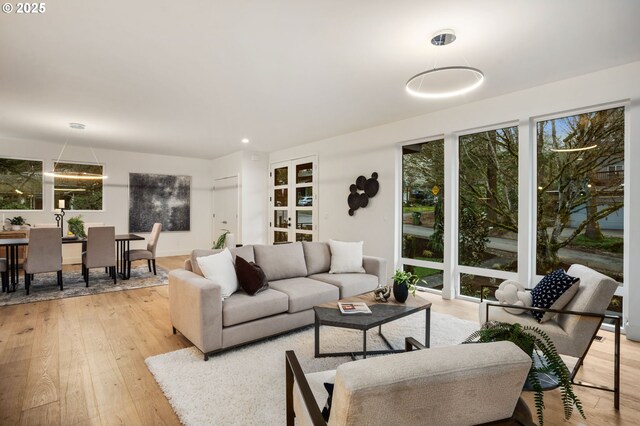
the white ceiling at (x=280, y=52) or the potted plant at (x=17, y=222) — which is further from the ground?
the white ceiling at (x=280, y=52)

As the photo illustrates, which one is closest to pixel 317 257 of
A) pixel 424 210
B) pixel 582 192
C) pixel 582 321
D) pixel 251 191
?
pixel 424 210

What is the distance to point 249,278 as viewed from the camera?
118 inches

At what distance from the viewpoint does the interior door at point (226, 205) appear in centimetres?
788

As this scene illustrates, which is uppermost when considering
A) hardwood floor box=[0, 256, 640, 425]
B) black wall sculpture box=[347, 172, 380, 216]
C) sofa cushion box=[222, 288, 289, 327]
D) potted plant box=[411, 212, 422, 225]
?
black wall sculpture box=[347, 172, 380, 216]

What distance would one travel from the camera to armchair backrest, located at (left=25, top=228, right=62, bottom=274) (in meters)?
4.51

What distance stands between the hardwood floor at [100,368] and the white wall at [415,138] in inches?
53.4

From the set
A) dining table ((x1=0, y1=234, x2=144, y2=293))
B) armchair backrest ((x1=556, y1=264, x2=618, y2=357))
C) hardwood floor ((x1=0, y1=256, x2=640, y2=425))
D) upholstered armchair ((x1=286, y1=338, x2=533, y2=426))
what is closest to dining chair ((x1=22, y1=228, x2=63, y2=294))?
dining table ((x1=0, y1=234, x2=144, y2=293))

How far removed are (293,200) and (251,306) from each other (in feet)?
14.8

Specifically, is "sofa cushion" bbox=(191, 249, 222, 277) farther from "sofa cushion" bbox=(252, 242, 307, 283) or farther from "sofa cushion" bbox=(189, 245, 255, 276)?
"sofa cushion" bbox=(252, 242, 307, 283)

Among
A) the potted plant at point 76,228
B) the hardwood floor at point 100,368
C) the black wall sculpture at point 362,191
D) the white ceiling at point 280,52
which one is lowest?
the hardwood floor at point 100,368

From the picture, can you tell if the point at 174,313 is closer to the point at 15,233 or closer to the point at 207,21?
the point at 207,21

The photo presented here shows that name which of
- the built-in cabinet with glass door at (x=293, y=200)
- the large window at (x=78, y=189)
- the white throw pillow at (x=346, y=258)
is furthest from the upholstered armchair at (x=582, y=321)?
the large window at (x=78, y=189)

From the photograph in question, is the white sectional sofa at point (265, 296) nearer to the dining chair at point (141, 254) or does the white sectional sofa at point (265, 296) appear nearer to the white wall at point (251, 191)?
the dining chair at point (141, 254)

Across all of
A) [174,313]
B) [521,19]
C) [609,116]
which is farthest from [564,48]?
[174,313]
